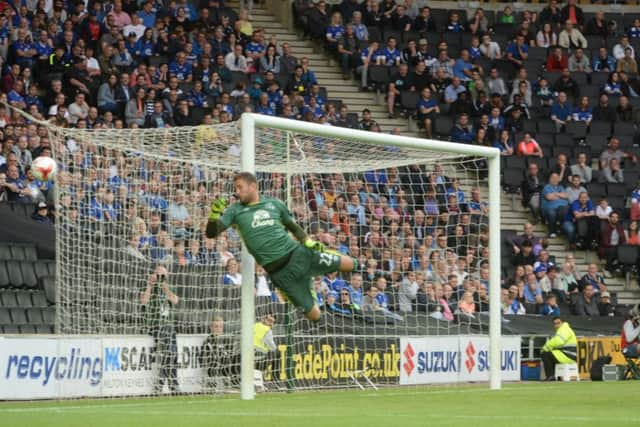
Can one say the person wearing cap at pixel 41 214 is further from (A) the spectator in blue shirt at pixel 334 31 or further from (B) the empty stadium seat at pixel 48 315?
(A) the spectator in blue shirt at pixel 334 31

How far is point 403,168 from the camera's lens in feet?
70.0

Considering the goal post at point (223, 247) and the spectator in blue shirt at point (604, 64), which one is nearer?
the goal post at point (223, 247)

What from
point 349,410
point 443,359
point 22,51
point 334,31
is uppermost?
point 334,31

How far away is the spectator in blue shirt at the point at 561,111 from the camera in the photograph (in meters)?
31.6

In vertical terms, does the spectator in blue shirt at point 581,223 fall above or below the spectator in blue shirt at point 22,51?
below

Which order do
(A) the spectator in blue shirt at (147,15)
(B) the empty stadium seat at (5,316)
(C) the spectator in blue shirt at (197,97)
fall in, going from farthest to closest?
(A) the spectator in blue shirt at (147,15) → (C) the spectator in blue shirt at (197,97) → (B) the empty stadium seat at (5,316)

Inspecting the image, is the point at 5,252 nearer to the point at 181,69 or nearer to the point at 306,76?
the point at 181,69

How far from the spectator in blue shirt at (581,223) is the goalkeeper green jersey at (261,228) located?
1518 centimetres

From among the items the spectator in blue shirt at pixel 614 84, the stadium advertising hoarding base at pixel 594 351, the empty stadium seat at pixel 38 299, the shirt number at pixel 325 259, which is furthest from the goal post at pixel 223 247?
the spectator in blue shirt at pixel 614 84

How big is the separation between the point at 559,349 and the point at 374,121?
7.24 m

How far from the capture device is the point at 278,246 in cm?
1474

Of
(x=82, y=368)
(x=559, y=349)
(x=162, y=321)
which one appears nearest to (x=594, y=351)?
(x=559, y=349)

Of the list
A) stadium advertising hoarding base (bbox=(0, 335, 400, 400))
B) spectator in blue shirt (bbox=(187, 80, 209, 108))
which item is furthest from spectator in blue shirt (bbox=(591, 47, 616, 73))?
stadium advertising hoarding base (bbox=(0, 335, 400, 400))

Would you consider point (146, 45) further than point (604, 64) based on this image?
No
